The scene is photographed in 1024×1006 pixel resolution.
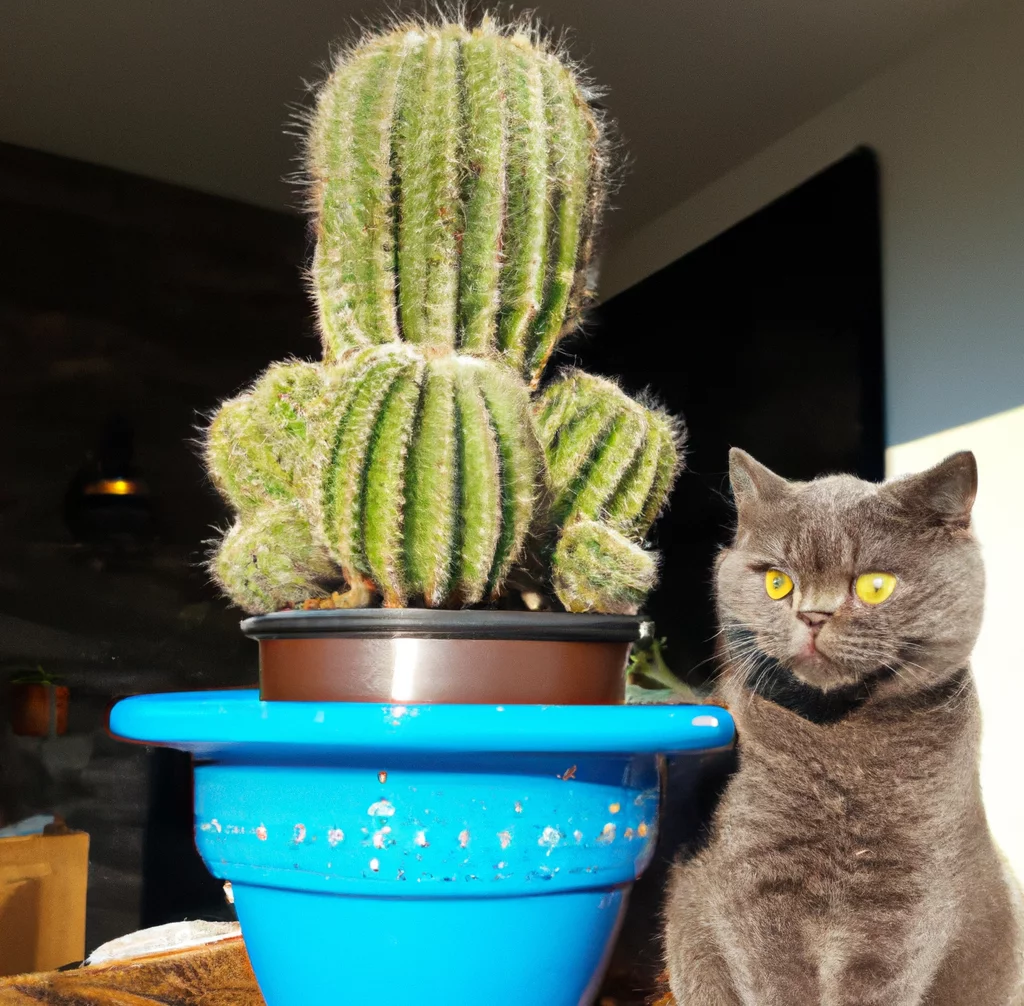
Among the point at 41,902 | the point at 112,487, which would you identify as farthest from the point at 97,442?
the point at 41,902

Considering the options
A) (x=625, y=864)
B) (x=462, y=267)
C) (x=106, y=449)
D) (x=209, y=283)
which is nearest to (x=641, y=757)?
(x=625, y=864)

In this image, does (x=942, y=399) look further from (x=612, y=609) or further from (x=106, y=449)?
(x=106, y=449)

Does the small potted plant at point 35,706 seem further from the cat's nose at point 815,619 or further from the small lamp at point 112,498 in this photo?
the cat's nose at point 815,619

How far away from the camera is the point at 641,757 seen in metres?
0.70

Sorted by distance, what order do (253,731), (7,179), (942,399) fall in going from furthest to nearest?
(7,179) < (942,399) < (253,731)

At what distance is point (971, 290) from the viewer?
2.08 metres

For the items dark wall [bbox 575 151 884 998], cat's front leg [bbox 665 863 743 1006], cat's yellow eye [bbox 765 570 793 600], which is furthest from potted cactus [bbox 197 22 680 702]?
dark wall [bbox 575 151 884 998]

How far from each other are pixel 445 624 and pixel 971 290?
187 cm

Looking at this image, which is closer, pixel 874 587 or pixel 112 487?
pixel 874 587

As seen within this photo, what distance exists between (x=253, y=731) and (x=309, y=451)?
0.25 metres

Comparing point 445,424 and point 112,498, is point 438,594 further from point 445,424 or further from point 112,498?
point 112,498

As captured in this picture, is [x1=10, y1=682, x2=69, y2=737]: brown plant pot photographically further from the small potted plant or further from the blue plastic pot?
the blue plastic pot

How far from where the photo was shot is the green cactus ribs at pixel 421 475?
0.68 m

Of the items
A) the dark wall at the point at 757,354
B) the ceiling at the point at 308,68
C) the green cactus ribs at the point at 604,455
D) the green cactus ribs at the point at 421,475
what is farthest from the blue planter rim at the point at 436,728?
the ceiling at the point at 308,68
